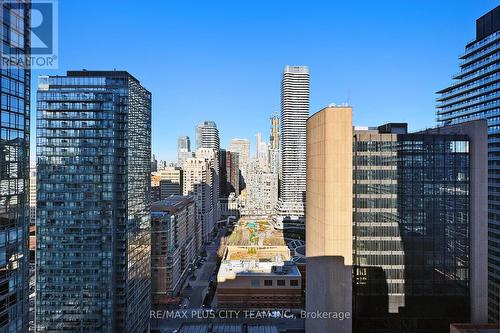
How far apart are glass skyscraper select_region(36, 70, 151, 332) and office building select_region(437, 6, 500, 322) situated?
58.1 meters

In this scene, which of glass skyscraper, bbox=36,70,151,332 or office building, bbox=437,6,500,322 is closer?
glass skyscraper, bbox=36,70,151,332

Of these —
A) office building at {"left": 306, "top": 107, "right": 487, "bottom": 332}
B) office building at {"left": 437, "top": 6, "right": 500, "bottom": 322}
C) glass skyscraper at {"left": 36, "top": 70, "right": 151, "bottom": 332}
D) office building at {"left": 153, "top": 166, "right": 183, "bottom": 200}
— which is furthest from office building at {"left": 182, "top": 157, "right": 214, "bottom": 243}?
Answer: office building at {"left": 306, "top": 107, "right": 487, "bottom": 332}

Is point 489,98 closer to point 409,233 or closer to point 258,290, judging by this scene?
point 409,233

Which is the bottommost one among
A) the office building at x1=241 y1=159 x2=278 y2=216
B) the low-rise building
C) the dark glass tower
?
the low-rise building

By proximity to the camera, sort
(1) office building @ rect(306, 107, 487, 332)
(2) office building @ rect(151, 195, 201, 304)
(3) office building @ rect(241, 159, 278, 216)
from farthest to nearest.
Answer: (3) office building @ rect(241, 159, 278, 216) → (2) office building @ rect(151, 195, 201, 304) → (1) office building @ rect(306, 107, 487, 332)

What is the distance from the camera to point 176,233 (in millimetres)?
80375

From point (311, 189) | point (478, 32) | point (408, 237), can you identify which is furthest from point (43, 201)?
point (478, 32)

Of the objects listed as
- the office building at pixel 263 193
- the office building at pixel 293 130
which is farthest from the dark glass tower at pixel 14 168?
the office building at pixel 263 193

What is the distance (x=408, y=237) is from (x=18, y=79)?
3377 cm

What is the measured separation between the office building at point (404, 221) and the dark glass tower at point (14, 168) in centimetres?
2323

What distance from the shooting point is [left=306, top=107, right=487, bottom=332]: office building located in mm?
29078

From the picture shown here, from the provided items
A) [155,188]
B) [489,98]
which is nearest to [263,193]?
[155,188]

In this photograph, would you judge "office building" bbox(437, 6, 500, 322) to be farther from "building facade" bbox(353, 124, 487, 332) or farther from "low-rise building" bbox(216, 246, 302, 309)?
"low-rise building" bbox(216, 246, 302, 309)

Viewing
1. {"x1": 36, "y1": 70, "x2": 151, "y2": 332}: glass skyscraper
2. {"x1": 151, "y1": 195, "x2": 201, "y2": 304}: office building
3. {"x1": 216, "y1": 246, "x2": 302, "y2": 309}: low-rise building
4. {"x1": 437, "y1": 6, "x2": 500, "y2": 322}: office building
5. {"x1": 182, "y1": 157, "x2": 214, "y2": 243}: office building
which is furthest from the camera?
{"x1": 182, "y1": 157, "x2": 214, "y2": 243}: office building
